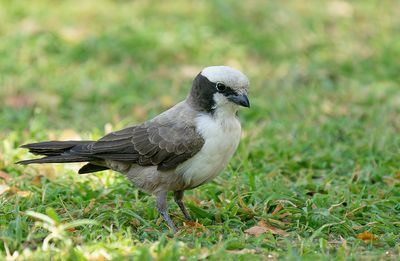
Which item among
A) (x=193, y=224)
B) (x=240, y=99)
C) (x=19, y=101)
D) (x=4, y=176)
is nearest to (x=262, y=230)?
(x=193, y=224)

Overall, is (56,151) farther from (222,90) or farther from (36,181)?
(222,90)

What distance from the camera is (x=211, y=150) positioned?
543 centimetres

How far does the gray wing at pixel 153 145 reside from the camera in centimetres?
550

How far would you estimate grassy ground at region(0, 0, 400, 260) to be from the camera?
5.02 m

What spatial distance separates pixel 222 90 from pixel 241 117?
9.17 feet

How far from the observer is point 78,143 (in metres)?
5.96

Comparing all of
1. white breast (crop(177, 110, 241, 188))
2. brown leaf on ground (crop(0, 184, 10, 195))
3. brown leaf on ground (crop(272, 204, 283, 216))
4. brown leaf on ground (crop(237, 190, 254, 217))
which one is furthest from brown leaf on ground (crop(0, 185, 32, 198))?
brown leaf on ground (crop(272, 204, 283, 216))

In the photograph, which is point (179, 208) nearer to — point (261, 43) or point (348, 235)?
point (348, 235)

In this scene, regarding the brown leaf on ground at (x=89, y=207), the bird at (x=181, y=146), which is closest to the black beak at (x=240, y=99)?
the bird at (x=181, y=146)

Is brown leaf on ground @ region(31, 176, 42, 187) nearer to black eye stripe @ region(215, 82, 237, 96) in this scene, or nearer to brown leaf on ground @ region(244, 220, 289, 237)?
black eye stripe @ region(215, 82, 237, 96)

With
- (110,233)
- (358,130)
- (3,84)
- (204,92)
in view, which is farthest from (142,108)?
(110,233)

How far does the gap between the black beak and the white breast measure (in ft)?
0.46

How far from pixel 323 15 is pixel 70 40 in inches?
154

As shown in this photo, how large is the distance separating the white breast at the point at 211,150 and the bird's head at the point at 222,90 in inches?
3.5
